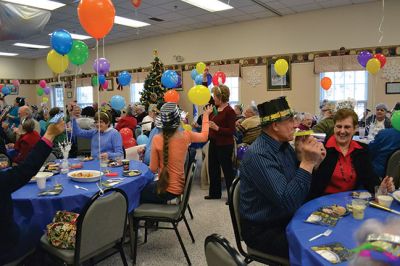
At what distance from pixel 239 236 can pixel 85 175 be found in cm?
156

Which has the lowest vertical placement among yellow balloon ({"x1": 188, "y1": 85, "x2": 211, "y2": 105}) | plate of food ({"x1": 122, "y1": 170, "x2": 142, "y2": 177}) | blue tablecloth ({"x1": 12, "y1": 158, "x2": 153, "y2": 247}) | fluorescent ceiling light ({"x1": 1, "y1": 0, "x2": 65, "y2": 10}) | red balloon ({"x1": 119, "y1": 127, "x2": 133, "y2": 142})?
blue tablecloth ({"x1": 12, "y1": 158, "x2": 153, "y2": 247})

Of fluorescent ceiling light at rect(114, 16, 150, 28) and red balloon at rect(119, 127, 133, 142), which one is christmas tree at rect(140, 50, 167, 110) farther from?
red balloon at rect(119, 127, 133, 142)

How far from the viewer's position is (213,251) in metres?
1.28

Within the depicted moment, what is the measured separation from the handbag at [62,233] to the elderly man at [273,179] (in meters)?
1.24

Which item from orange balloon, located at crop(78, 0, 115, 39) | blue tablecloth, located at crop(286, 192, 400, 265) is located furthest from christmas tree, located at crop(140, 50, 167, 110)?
blue tablecloth, located at crop(286, 192, 400, 265)

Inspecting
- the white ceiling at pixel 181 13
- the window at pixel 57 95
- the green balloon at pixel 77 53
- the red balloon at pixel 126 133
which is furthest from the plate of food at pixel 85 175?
the window at pixel 57 95

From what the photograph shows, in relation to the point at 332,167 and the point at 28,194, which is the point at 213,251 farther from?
the point at 28,194

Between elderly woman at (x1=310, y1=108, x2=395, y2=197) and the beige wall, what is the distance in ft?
18.5

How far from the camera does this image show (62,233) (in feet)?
7.38

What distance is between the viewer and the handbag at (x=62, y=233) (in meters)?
2.24

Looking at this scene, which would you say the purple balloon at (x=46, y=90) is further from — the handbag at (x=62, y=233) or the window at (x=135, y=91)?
the handbag at (x=62, y=233)

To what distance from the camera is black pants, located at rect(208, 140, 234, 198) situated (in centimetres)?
470

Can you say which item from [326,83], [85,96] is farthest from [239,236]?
[85,96]

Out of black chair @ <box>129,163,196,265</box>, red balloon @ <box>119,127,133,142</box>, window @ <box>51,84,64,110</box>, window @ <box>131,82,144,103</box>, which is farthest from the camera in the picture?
window @ <box>51,84,64,110</box>
